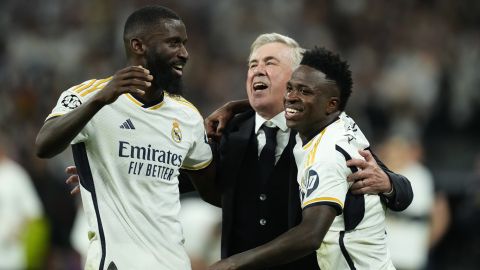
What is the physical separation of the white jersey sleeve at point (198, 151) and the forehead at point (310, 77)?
0.60 m

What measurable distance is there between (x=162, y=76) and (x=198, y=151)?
537 mm

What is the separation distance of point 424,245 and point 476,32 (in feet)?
13.9

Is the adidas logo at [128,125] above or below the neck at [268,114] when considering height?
below

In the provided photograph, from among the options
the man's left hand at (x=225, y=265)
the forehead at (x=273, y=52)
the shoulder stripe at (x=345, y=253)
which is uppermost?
the forehead at (x=273, y=52)

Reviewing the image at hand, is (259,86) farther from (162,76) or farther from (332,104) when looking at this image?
(162,76)

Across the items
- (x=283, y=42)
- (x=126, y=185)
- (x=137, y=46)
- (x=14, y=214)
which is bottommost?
(x=14, y=214)

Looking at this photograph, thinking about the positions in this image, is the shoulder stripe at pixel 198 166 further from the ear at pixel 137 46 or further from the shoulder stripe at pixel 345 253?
the shoulder stripe at pixel 345 253

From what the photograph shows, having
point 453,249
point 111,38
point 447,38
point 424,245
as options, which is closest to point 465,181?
point 453,249

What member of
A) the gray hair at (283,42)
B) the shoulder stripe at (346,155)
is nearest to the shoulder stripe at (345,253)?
the shoulder stripe at (346,155)

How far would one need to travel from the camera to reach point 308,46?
1280 cm

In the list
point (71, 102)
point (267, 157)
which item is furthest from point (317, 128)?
point (71, 102)

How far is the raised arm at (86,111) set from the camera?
4430mm

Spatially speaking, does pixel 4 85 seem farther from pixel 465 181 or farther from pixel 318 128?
pixel 318 128

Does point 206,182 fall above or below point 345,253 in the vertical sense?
above
